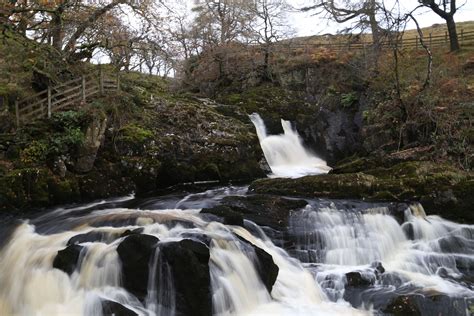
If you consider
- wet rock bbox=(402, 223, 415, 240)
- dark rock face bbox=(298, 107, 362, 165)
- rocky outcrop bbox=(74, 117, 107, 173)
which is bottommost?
wet rock bbox=(402, 223, 415, 240)

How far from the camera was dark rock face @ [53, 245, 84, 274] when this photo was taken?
7.32 meters

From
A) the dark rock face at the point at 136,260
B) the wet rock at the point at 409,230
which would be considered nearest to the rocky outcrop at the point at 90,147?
the dark rock face at the point at 136,260

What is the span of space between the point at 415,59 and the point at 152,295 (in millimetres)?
21221

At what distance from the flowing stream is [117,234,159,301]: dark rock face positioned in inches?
2.0

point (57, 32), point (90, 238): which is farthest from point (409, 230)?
point (57, 32)

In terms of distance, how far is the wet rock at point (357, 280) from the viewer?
7.77 meters

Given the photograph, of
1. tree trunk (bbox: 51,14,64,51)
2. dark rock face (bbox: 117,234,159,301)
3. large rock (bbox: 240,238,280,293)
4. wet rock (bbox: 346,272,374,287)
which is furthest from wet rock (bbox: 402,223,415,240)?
tree trunk (bbox: 51,14,64,51)

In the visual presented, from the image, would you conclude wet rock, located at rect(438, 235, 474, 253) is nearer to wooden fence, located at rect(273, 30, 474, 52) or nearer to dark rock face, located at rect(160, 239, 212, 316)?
dark rock face, located at rect(160, 239, 212, 316)

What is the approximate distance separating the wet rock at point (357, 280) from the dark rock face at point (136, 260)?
3553 mm

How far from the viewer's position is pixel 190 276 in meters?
6.88

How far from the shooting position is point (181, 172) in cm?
1424

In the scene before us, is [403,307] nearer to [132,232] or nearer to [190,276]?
[190,276]

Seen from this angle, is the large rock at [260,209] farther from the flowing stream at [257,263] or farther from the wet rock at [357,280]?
the wet rock at [357,280]

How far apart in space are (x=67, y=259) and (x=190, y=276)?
2227 millimetres
